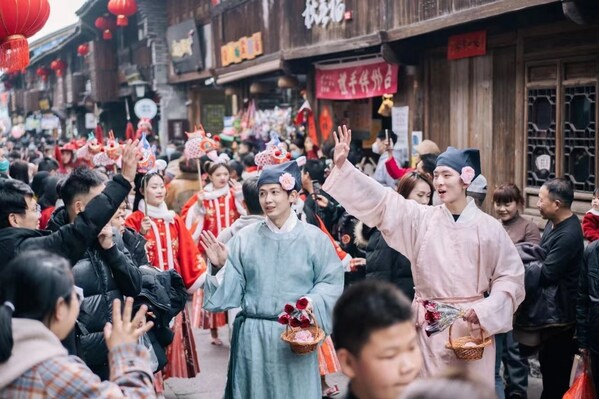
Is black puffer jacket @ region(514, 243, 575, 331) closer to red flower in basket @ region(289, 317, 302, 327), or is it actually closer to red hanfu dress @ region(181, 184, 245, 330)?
red flower in basket @ region(289, 317, 302, 327)

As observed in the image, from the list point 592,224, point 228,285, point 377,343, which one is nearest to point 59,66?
point 592,224

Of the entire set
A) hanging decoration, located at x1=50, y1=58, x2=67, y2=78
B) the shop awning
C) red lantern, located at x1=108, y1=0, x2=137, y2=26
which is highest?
red lantern, located at x1=108, y1=0, x2=137, y2=26

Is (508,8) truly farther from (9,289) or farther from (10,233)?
(9,289)

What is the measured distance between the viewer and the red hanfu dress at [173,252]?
7.92 m

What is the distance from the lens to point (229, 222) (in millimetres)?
10227

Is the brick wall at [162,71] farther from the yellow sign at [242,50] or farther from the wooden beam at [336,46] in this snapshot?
the wooden beam at [336,46]

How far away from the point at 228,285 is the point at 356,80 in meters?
8.55

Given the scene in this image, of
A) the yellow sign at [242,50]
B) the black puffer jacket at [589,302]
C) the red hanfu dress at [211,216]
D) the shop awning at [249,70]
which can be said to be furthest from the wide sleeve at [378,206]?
the yellow sign at [242,50]

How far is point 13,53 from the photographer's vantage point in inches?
313

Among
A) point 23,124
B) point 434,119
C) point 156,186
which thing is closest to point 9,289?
→ point 156,186

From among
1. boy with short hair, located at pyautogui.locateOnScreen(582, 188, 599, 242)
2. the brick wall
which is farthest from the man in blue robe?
the brick wall

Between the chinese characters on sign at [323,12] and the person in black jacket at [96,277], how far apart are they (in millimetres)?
8685

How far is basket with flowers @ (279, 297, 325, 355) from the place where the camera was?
537cm

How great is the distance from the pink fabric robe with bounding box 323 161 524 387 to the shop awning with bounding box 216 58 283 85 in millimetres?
10065
